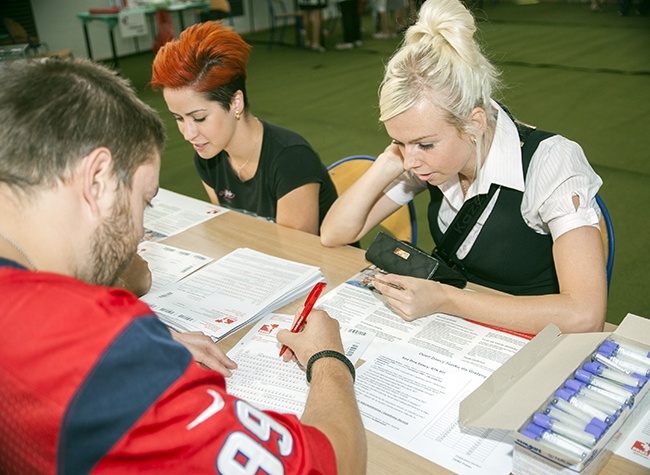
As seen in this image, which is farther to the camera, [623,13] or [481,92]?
[623,13]

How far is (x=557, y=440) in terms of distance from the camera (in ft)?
2.99

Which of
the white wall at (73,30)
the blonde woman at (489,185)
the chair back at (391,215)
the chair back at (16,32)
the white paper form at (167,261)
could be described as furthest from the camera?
the white wall at (73,30)

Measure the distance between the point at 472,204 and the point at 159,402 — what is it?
3.75ft

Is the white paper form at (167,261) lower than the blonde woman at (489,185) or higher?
lower

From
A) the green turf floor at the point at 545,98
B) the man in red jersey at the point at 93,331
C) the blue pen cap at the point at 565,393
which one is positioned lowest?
the green turf floor at the point at 545,98

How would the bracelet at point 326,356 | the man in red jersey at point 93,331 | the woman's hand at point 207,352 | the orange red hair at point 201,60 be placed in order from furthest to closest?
1. the orange red hair at point 201,60
2. the woman's hand at point 207,352
3. the bracelet at point 326,356
4. the man in red jersey at point 93,331

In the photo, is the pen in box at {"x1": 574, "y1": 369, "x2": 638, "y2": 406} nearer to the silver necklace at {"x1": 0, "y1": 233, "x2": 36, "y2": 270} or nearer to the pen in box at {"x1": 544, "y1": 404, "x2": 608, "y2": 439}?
the pen in box at {"x1": 544, "y1": 404, "x2": 608, "y2": 439}

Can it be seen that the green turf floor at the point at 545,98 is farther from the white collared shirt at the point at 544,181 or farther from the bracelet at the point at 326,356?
the bracelet at the point at 326,356

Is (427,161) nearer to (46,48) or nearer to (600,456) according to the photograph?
(600,456)

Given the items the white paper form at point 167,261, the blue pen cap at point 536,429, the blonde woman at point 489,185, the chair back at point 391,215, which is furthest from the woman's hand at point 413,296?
the chair back at point 391,215

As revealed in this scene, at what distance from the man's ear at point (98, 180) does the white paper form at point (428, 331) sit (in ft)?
2.20

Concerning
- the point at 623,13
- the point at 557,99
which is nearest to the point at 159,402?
the point at 557,99

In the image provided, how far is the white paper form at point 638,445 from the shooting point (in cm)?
101

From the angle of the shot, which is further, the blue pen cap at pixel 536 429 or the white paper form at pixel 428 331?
the white paper form at pixel 428 331
